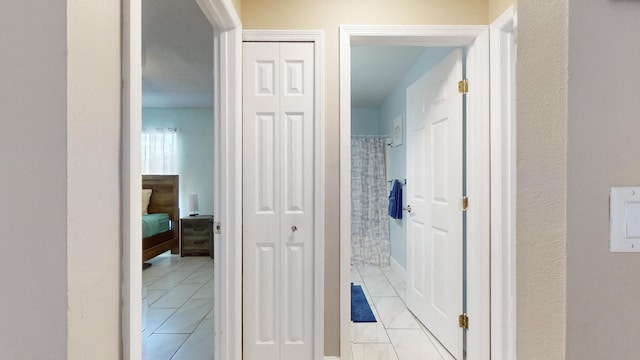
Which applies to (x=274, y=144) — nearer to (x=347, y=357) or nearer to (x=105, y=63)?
(x=105, y=63)

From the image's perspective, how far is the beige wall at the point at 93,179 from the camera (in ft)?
1.88

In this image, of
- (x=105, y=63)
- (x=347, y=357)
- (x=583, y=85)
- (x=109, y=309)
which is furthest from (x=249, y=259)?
(x=583, y=85)

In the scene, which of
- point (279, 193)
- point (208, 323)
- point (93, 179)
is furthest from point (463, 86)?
point (208, 323)

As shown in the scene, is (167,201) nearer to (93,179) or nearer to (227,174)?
(227,174)

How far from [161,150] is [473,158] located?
5.03m

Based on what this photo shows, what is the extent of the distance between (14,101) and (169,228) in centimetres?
489

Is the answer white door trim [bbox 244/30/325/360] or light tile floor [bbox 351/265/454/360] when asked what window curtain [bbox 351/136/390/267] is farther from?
white door trim [bbox 244/30/325/360]

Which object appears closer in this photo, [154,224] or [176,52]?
[176,52]

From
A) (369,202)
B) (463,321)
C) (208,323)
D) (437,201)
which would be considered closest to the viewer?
(463,321)

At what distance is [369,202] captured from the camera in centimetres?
462

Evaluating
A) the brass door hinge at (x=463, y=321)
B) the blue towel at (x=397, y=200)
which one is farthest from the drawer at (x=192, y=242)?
the brass door hinge at (x=463, y=321)

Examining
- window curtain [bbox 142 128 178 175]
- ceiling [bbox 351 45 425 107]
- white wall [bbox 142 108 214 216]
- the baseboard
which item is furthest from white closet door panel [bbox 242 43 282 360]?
window curtain [bbox 142 128 178 175]

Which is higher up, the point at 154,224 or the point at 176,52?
the point at 176,52

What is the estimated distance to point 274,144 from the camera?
193cm
